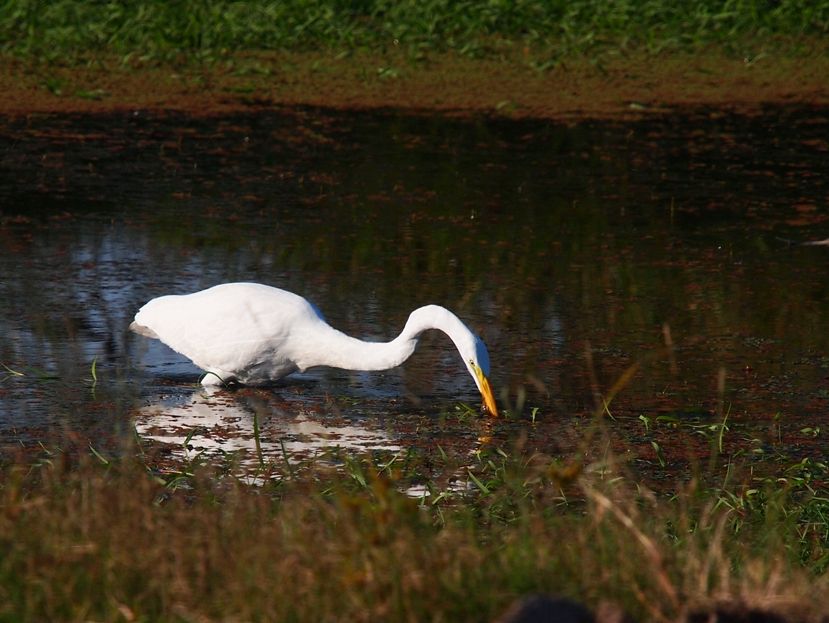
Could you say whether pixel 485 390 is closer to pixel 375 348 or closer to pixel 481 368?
pixel 481 368

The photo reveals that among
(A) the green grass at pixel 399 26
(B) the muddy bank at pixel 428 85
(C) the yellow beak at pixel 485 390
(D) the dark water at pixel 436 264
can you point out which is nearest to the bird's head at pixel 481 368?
(C) the yellow beak at pixel 485 390

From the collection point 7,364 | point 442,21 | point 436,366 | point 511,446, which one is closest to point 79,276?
point 7,364

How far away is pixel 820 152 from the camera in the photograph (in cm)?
1234

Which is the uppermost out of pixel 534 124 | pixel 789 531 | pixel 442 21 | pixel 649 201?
pixel 442 21

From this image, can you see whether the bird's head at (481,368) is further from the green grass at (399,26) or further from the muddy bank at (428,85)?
the green grass at (399,26)

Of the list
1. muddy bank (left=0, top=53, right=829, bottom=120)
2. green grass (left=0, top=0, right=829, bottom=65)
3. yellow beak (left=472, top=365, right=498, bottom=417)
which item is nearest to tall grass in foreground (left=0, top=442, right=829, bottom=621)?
yellow beak (left=472, top=365, right=498, bottom=417)

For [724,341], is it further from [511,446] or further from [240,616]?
[240,616]

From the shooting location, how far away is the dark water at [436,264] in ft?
21.5

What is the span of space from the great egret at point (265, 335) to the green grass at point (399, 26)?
8610 millimetres

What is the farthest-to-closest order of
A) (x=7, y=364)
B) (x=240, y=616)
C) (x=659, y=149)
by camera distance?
(x=659, y=149) → (x=7, y=364) → (x=240, y=616)

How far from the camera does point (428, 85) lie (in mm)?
14453

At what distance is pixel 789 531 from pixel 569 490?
39.3 inches

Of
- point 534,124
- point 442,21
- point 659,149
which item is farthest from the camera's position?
point 442,21

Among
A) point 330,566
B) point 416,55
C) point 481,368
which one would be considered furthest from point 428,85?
point 330,566
